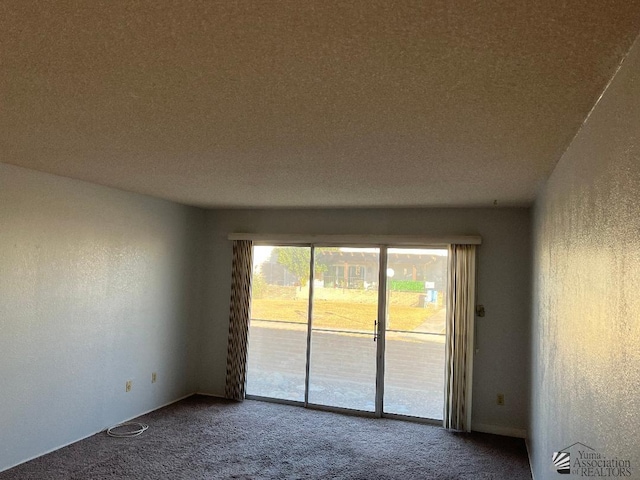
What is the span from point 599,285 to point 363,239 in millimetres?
3775

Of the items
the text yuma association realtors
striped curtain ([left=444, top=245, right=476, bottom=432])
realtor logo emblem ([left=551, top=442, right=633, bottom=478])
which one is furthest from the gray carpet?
the text yuma association realtors

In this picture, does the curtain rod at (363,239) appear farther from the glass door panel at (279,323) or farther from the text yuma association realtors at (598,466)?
the text yuma association realtors at (598,466)

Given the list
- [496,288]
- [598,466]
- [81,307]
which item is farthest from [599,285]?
[81,307]

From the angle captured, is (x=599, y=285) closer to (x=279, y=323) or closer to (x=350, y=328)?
(x=350, y=328)

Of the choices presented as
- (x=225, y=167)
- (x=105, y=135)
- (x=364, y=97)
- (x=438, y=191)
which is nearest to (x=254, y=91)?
(x=364, y=97)

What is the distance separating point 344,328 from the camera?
5.62 m

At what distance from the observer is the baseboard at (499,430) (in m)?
4.90

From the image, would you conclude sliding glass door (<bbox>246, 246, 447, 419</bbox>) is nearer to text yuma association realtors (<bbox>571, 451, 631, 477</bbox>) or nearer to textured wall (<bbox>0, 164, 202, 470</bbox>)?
textured wall (<bbox>0, 164, 202, 470</bbox>)

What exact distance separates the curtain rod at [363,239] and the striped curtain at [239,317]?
0.19 metres

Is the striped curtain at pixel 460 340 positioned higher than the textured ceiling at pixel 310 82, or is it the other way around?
the textured ceiling at pixel 310 82

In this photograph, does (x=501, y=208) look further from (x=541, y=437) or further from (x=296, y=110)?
(x=296, y=110)

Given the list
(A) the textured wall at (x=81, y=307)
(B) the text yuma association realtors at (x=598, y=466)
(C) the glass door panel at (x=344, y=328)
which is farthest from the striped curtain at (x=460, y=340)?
(A) the textured wall at (x=81, y=307)

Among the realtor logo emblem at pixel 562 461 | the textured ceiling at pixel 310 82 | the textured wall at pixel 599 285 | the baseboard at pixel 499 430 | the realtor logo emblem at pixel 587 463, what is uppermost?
the textured ceiling at pixel 310 82

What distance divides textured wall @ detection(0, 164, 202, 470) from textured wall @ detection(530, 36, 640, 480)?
389 centimetres
